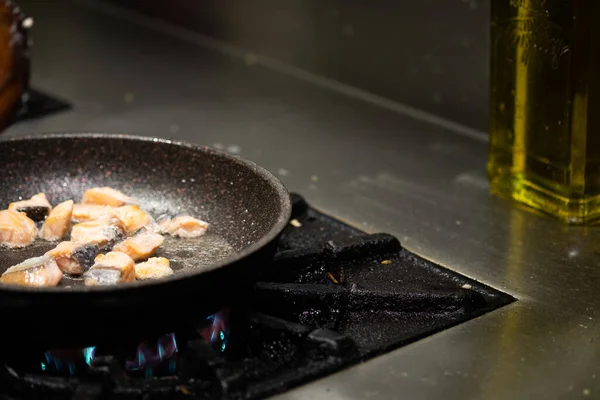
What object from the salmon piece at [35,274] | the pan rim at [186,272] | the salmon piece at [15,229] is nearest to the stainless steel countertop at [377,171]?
the pan rim at [186,272]

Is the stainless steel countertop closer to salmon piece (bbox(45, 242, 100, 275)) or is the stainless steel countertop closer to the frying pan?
the frying pan

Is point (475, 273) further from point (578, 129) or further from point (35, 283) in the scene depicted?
point (35, 283)

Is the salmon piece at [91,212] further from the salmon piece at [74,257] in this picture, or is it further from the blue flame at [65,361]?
the blue flame at [65,361]

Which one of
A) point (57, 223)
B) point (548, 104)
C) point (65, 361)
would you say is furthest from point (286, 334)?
point (548, 104)

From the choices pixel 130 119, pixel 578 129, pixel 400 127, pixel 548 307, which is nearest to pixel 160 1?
pixel 130 119

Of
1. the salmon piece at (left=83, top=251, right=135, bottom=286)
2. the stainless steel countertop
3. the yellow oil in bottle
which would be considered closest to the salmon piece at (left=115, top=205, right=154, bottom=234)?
the salmon piece at (left=83, top=251, right=135, bottom=286)
